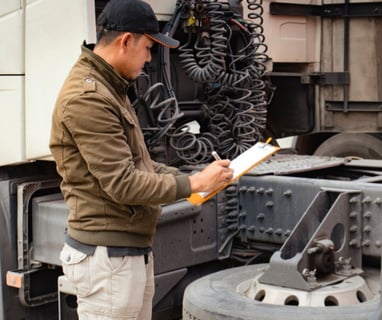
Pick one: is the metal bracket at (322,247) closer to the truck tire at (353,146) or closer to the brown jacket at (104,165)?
the brown jacket at (104,165)

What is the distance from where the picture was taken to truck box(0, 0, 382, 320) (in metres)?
3.80

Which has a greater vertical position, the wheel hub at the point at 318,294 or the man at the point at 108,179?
the man at the point at 108,179

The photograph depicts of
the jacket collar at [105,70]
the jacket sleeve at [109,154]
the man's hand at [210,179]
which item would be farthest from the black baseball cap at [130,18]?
the man's hand at [210,179]

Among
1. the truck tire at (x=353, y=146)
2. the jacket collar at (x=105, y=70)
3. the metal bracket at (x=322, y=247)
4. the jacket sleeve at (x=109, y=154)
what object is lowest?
the metal bracket at (x=322, y=247)

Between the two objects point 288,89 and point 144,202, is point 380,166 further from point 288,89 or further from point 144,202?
point 144,202

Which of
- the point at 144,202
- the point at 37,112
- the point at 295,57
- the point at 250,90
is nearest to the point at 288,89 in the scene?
the point at 295,57

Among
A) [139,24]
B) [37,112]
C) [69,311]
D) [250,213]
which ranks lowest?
[69,311]

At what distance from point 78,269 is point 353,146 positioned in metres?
3.67

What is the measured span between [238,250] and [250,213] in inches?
11.0

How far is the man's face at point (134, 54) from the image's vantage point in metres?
3.10

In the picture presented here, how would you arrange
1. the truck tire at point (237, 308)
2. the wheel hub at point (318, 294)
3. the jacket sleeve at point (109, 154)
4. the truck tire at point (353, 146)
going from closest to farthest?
the jacket sleeve at point (109, 154), the truck tire at point (237, 308), the wheel hub at point (318, 294), the truck tire at point (353, 146)

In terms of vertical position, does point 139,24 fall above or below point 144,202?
above

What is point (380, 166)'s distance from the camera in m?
4.91

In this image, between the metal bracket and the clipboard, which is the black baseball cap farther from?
the metal bracket
